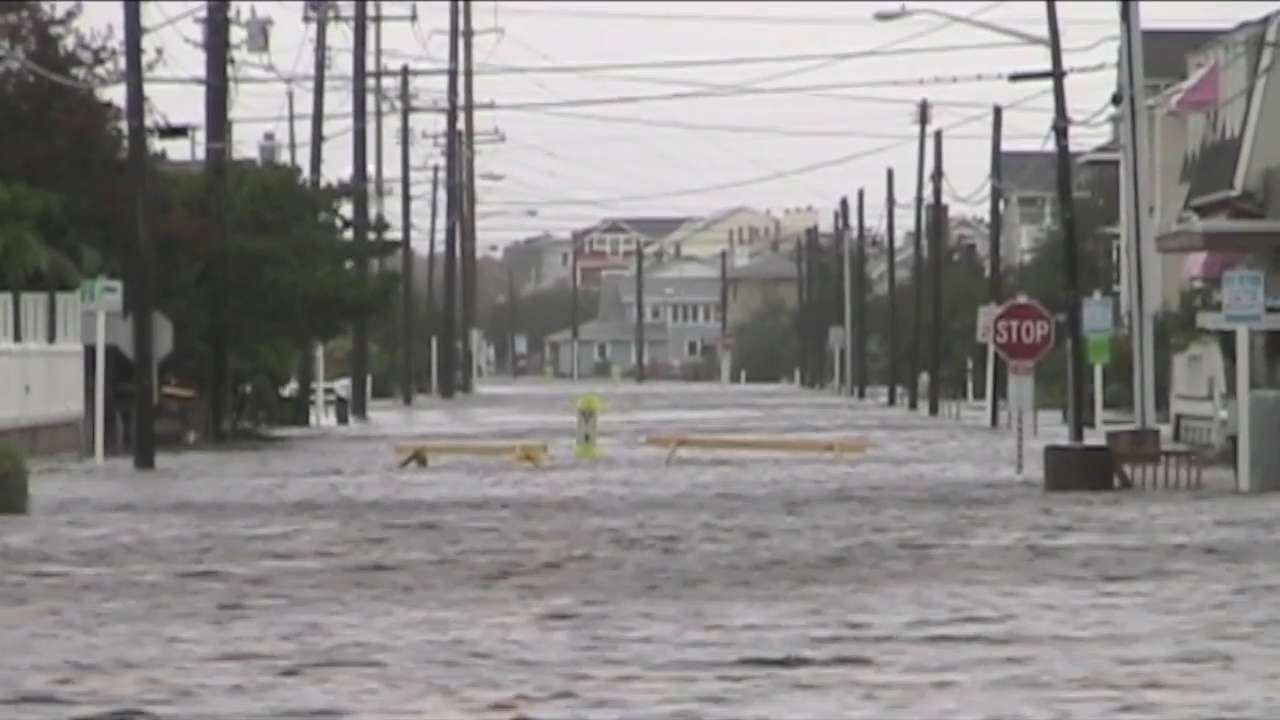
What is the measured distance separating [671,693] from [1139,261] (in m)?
28.4

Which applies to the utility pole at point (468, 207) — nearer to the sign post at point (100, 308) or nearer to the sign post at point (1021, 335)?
the sign post at point (100, 308)

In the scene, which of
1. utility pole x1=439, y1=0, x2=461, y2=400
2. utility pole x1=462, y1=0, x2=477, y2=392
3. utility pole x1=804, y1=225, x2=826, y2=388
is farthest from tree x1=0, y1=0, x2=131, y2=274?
utility pole x1=804, y1=225, x2=826, y2=388

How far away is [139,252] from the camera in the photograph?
47469mm

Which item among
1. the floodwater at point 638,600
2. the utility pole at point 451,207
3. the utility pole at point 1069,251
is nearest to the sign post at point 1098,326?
the utility pole at point 1069,251

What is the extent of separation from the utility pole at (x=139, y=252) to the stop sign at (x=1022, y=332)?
42.9 feet

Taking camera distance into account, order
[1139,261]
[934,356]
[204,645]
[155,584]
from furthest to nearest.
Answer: [934,356] → [1139,261] → [155,584] → [204,645]

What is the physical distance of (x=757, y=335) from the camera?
603 feet

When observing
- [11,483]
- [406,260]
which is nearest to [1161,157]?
[406,260]

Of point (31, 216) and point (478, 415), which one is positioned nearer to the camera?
point (31, 216)

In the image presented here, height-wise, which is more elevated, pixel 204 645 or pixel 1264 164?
pixel 1264 164

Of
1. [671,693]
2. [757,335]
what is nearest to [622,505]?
[671,693]

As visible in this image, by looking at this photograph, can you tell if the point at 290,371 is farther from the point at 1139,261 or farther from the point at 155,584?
the point at 155,584

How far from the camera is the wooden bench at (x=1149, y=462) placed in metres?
39.6

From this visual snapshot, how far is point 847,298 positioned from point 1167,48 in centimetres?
3254
